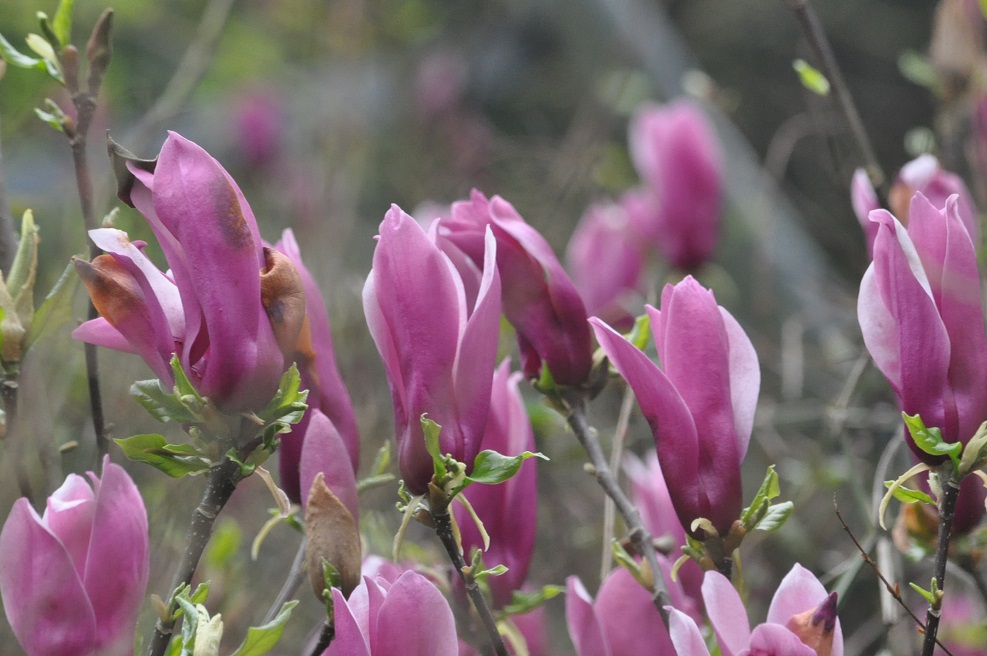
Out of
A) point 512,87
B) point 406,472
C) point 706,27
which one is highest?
point 406,472

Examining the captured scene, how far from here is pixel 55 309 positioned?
0.56 m

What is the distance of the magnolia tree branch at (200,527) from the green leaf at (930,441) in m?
0.32

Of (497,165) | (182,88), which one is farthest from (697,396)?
(497,165)

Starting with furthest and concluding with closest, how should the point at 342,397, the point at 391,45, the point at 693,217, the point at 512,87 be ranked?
the point at 512,87
the point at 391,45
the point at 693,217
the point at 342,397

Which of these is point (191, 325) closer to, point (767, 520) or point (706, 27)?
point (767, 520)

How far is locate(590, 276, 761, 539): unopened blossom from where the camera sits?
52cm

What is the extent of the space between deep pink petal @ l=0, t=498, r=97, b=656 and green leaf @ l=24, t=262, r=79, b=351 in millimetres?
111

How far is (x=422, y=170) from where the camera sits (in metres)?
2.32

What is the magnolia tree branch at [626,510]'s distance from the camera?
55 centimetres

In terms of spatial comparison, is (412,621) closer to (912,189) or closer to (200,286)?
(200,286)

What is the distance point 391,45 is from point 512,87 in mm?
424

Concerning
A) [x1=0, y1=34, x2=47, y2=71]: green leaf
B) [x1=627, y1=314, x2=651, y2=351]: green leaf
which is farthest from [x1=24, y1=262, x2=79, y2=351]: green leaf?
[x1=627, y1=314, x2=651, y2=351]: green leaf

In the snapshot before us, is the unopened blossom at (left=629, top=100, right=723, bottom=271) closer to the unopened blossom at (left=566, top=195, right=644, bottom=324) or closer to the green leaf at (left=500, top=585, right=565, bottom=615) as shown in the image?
the unopened blossom at (left=566, top=195, right=644, bottom=324)

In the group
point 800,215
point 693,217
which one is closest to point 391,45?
A: point 800,215
